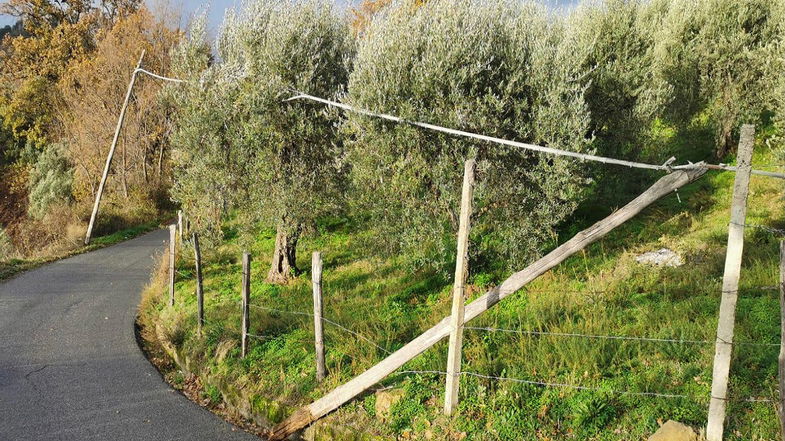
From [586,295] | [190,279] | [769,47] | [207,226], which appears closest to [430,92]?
[586,295]

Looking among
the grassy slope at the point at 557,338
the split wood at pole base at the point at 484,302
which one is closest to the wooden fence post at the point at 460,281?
the split wood at pole base at the point at 484,302

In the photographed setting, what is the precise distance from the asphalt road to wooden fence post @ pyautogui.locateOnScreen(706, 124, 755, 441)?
602 cm

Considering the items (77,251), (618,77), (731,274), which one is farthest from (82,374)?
(77,251)

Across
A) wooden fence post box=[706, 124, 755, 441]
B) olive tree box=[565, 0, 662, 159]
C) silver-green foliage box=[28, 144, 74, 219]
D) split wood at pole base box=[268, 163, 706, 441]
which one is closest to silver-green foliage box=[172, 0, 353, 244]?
olive tree box=[565, 0, 662, 159]

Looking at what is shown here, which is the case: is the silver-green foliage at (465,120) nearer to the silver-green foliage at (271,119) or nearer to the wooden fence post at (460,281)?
the silver-green foliage at (271,119)

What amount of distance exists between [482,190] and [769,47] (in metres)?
11.4

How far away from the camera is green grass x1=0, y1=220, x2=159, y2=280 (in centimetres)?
1780

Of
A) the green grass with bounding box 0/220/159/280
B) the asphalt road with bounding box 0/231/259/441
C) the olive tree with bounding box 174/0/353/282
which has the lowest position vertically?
the asphalt road with bounding box 0/231/259/441

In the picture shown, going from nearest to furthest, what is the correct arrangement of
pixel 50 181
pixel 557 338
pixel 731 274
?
1. pixel 731 274
2. pixel 557 338
3. pixel 50 181

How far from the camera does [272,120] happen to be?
11633 mm

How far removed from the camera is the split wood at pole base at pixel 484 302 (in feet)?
19.0

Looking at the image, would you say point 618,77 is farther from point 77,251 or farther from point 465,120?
point 77,251

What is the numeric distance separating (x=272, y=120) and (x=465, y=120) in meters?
4.41

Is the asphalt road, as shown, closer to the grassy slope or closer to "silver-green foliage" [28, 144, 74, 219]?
the grassy slope
